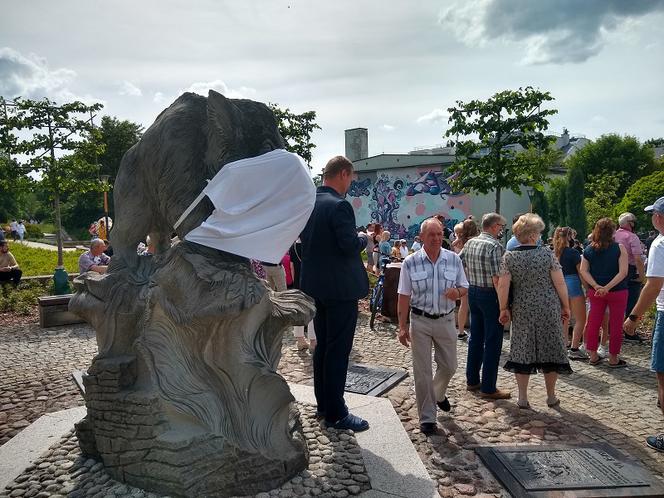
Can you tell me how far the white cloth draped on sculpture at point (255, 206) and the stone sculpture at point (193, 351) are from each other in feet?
0.49

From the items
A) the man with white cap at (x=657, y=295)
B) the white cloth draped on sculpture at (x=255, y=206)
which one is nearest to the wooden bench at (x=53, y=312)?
the white cloth draped on sculpture at (x=255, y=206)

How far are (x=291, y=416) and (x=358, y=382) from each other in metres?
2.00

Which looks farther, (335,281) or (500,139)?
(500,139)

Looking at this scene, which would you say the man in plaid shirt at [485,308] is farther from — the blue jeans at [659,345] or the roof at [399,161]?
the roof at [399,161]

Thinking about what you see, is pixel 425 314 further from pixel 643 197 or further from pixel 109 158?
pixel 109 158

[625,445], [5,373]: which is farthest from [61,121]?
[625,445]

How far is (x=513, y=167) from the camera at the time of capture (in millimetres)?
14383

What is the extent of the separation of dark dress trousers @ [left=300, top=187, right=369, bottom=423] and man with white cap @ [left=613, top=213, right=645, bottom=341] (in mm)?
4975

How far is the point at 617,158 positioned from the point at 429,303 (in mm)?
38010

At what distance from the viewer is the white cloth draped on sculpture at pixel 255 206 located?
3018 mm

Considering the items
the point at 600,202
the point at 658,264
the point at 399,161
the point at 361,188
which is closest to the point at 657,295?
the point at 658,264

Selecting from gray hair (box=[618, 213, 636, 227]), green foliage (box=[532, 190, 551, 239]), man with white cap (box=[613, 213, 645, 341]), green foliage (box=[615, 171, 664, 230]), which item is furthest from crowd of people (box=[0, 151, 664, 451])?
green foliage (box=[532, 190, 551, 239])

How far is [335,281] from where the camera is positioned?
3789mm

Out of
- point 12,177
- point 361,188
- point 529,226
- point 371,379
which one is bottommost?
point 371,379
